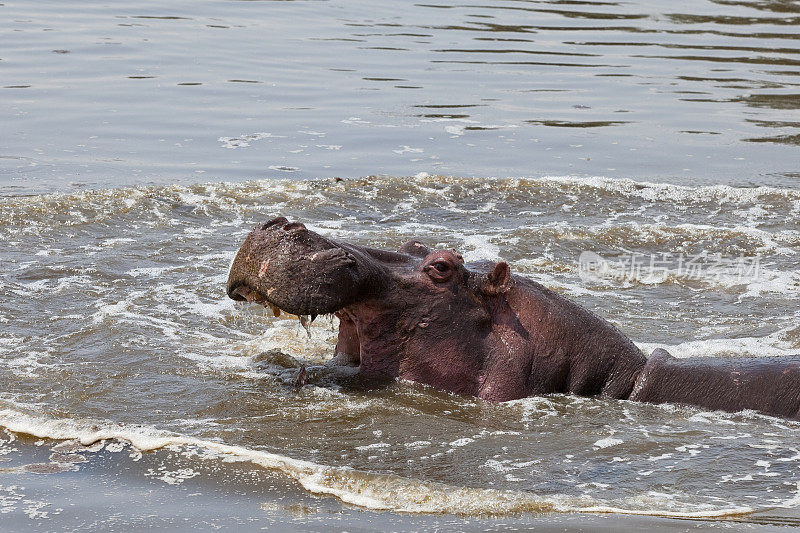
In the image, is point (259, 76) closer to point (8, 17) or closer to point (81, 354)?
point (8, 17)

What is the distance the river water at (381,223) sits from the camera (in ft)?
15.7

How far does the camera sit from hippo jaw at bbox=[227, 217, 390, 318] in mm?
5066

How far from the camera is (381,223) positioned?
381 inches

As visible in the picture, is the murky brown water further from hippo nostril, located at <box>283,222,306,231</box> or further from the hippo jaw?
hippo nostril, located at <box>283,222,306,231</box>

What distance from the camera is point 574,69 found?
17.5 meters

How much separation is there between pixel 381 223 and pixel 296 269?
4.65 meters

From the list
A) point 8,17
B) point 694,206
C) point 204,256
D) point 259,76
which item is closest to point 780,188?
point 694,206

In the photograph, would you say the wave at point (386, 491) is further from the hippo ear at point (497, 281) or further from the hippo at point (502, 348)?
the hippo ear at point (497, 281)

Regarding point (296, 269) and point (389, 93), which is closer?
point (296, 269)

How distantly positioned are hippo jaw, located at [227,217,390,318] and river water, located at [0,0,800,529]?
57cm

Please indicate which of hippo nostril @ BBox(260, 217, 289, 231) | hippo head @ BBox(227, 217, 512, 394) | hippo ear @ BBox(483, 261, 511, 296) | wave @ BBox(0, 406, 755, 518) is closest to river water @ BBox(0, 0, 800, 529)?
wave @ BBox(0, 406, 755, 518)

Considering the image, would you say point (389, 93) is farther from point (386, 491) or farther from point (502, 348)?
point (386, 491)

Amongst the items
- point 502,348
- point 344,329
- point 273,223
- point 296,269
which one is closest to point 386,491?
point 296,269

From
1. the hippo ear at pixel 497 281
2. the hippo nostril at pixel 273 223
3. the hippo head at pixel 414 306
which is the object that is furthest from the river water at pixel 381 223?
the hippo nostril at pixel 273 223
